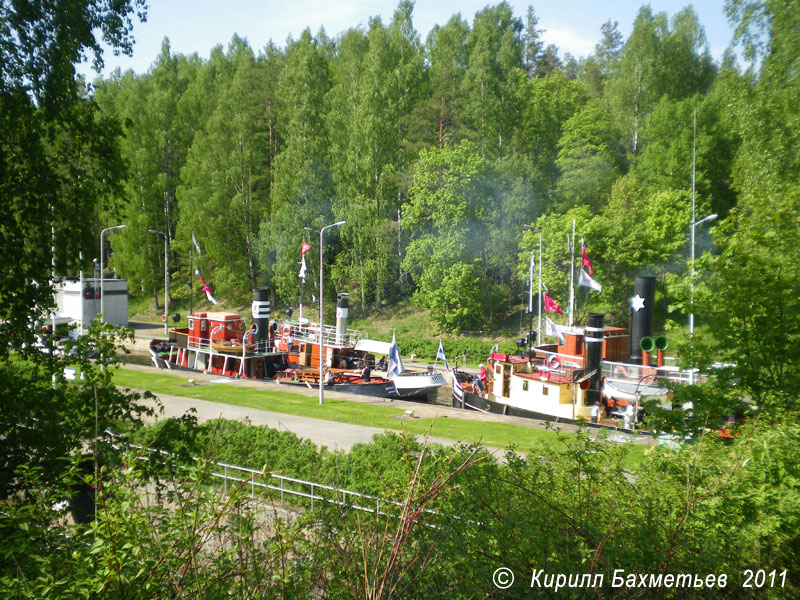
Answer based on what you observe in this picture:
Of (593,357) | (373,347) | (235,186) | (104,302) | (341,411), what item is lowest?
(341,411)

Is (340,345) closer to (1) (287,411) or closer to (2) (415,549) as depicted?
(1) (287,411)

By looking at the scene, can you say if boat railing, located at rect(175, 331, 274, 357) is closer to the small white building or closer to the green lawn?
the green lawn

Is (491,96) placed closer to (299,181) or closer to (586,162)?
(586,162)

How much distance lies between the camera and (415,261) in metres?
42.7

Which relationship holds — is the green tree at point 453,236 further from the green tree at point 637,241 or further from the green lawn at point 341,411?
the green lawn at point 341,411

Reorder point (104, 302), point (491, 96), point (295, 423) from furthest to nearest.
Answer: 1. point (104, 302)
2. point (491, 96)
3. point (295, 423)

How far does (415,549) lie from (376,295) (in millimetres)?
42296

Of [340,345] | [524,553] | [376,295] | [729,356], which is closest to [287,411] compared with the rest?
[340,345]

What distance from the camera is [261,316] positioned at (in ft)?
109

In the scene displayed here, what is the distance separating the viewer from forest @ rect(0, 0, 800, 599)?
4.73m

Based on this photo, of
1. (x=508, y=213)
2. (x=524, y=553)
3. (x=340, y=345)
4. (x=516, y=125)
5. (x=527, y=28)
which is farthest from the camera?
(x=527, y=28)
